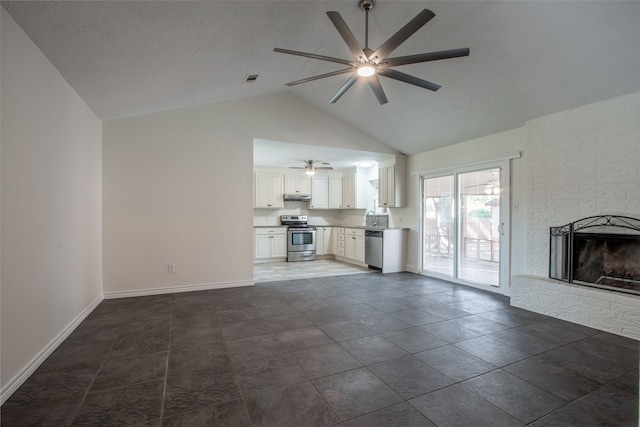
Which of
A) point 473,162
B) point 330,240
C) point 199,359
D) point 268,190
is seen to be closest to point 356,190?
point 330,240

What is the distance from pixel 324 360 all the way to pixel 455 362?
1.07m

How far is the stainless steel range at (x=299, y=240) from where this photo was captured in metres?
7.71

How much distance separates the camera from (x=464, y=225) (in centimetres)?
522

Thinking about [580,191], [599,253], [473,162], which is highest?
[473,162]

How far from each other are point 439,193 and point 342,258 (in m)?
3.17

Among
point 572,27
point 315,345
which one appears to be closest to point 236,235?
point 315,345

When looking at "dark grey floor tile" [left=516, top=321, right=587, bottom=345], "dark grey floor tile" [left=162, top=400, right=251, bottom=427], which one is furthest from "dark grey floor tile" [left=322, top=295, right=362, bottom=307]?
"dark grey floor tile" [left=162, top=400, right=251, bottom=427]

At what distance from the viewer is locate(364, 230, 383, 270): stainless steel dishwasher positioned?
20.4ft

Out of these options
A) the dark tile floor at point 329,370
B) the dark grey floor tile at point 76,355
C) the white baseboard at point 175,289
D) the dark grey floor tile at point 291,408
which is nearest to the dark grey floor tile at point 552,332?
the dark tile floor at point 329,370

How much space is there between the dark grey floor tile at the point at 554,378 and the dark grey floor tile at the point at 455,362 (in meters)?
0.20

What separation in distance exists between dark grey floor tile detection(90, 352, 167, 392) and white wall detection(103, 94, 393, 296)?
216 cm

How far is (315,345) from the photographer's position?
8.99ft

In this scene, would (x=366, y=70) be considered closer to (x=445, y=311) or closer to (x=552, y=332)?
(x=445, y=311)

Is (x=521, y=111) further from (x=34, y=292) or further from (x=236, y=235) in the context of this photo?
(x=34, y=292)
